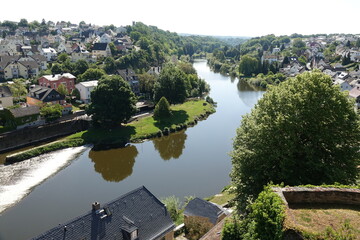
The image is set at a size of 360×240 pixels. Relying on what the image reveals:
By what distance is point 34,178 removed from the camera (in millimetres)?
31250

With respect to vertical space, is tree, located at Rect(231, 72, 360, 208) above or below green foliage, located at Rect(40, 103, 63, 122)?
above

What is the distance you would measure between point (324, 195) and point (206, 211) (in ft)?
36.2

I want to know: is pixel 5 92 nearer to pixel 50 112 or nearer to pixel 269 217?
pixel 50 112

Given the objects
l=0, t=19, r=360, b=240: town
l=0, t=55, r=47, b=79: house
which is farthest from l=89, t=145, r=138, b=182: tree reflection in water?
l=0, t=55, r=47, b=79: house

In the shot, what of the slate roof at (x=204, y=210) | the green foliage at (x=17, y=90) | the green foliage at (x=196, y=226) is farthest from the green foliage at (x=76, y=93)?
the green foliage at (x=196, y=226)

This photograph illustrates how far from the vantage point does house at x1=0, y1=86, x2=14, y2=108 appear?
4591 cm

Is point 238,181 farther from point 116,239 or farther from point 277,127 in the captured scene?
point 116,239

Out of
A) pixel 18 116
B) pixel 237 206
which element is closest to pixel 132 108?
pixel 18 116

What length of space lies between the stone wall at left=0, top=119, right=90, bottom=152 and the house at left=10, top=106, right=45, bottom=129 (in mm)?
1610

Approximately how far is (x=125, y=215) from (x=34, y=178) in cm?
1892

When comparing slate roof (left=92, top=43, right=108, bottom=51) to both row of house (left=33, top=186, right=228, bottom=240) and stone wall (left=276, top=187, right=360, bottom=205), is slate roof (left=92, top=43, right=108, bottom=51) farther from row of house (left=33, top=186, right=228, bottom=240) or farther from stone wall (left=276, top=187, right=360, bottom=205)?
stone wall (left=276, top=187, right=360, bottom=205)

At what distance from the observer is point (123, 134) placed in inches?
1698

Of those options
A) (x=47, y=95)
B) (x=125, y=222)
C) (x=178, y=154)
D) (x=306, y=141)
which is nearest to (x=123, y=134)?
(x=178, y=154)

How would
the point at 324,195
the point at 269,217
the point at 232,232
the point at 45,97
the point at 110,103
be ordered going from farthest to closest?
the point at 45,97
the point at 110,103
the point at 232,232
the point at 324,195
the point at 269,217
